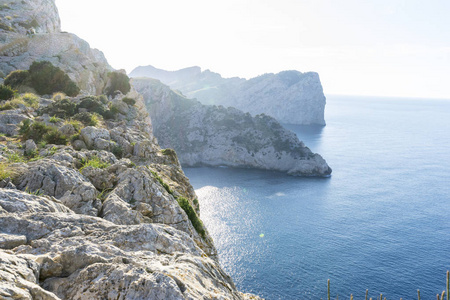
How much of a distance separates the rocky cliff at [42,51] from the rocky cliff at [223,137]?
97.6 m

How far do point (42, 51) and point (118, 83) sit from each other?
12.8 m

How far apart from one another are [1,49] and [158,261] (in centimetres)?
5155

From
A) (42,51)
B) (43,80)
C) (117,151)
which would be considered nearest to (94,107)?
(117,151)

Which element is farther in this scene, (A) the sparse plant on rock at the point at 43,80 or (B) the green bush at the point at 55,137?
(A) the sparse plant on rock at the point at 43,80

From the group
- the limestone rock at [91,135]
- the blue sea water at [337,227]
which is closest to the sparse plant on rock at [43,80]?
the limestone rock at [91,135]

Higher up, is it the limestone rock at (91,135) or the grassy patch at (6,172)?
the limestone rock at (91,135)

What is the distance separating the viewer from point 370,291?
51.9 m

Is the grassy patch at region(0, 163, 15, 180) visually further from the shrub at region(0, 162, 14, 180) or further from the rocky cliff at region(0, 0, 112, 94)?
the rocky cliff at region(0, 0, 112, 94)

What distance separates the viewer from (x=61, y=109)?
83.6 ft

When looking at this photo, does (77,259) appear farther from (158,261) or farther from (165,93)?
(165,93)

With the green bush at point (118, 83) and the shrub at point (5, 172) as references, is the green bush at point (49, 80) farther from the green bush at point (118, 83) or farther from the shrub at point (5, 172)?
the shrub at point (5, 172)

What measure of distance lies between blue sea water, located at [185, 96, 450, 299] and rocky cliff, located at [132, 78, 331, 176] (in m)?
8.91

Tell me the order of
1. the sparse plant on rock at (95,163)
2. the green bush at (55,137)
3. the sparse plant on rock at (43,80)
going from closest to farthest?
the sparse plant on rock at (95,163) → the green bush at (55,137) → the sparse plant on rock at (43,80)

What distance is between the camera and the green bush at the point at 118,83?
47784mm
